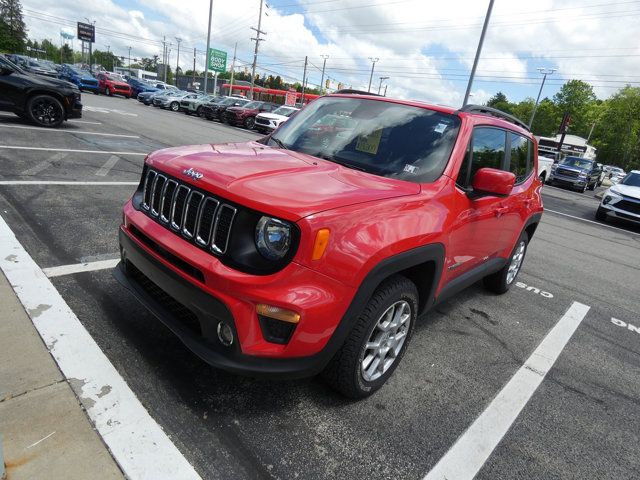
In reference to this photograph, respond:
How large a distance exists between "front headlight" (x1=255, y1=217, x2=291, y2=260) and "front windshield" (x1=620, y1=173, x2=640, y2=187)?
14.3 meters

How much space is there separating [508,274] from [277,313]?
357 centimetres

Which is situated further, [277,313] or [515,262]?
[515,262]

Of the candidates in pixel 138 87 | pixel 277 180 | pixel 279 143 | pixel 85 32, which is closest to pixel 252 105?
pixel 138 87

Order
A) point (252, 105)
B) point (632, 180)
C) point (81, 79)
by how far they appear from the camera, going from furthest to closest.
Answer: point (81, 79), point (252, 105), point (632, 180)

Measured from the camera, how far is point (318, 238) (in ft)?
6.44

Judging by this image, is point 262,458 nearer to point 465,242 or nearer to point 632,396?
point 465,242

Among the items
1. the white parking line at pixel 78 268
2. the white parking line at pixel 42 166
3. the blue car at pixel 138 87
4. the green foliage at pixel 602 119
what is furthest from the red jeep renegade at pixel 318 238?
the green foliage at pixel 602 119

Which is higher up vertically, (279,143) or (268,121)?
(279,143)

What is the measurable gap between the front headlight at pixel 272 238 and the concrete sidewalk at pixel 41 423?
1164mm

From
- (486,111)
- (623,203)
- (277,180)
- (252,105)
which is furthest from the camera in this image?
(252,105)

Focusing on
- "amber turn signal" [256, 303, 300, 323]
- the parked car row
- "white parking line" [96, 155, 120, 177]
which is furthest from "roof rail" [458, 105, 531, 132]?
the parked car row

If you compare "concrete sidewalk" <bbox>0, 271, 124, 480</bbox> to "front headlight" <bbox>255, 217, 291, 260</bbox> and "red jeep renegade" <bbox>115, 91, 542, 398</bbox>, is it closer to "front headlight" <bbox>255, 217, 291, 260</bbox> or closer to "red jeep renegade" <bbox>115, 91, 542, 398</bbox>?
"red jeep renegade" <bbox>115, 91, 542, 398</bbox>

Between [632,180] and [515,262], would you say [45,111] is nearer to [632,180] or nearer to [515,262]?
[515,262]

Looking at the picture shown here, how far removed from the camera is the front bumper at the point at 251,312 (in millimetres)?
1964
